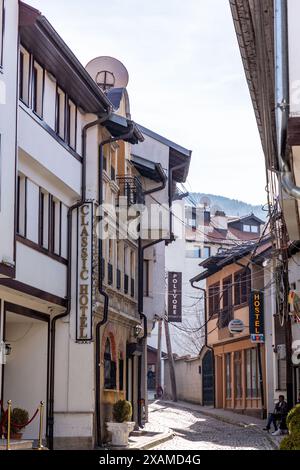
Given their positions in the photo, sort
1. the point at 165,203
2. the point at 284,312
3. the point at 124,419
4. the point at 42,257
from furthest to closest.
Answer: the point at 165,203, the point at 284,312, the point at 124,419, the point at 42,257

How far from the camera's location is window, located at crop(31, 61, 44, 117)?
2312 cm

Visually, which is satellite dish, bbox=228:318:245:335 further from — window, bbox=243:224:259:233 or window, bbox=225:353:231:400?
window, bbox=243:224:259:233

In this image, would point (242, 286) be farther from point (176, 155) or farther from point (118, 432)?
point (118, 432)

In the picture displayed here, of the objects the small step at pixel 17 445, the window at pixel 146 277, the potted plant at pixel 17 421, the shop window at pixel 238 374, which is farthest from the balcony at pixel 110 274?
the shop window at pixel 238 374

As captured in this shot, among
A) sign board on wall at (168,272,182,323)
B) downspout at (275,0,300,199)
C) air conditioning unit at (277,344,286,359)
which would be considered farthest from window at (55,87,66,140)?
sign board on wall at (168,272,182,323)

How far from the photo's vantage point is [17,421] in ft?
73.8

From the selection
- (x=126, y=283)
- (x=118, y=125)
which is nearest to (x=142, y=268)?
(x=126, y=283)

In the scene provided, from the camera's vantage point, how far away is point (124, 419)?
27516 mm

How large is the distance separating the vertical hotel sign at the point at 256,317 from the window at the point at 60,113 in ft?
62.5

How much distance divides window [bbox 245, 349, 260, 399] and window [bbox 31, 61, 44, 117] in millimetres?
25371
